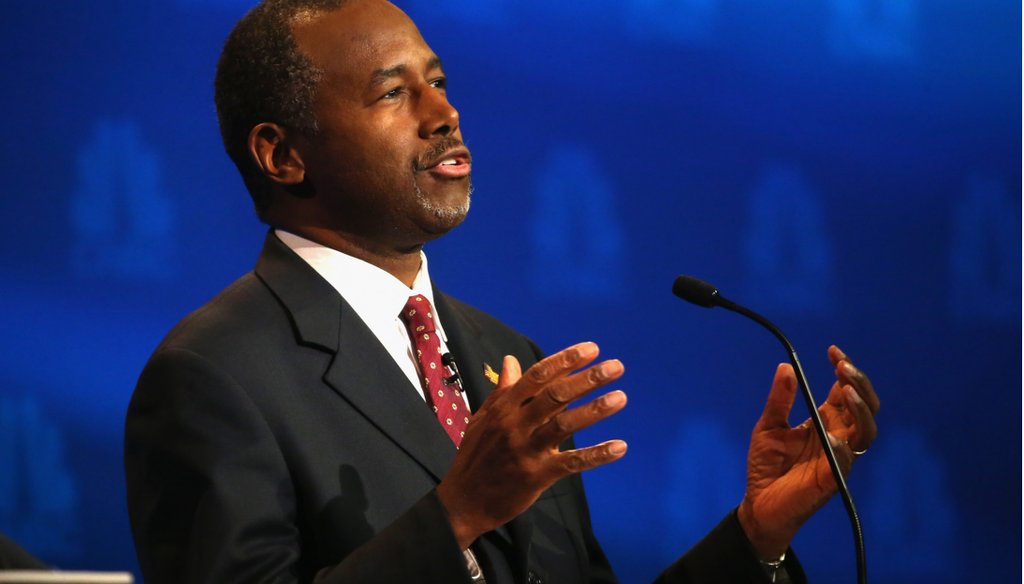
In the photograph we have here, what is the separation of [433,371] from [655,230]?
50.8 inches

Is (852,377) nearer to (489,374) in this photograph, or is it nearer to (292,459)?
(489,374)

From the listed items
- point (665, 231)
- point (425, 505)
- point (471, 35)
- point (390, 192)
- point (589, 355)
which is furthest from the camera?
point (665, 231)

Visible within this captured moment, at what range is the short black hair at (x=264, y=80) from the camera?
2031 millimetres

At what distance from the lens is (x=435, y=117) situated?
2012mm

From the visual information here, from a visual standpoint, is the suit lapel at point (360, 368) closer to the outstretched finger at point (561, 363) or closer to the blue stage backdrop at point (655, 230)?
the outstretched finger at point (561, 363)

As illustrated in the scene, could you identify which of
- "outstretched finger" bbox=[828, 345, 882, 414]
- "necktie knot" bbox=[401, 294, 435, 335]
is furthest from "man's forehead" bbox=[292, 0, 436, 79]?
"outstretched finger" bbox=[828, 345, 882, 414]

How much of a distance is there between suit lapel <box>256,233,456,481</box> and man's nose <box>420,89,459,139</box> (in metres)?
0.27

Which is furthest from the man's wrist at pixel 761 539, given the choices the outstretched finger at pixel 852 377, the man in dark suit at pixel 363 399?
the outstretched finger at pixel 852 377

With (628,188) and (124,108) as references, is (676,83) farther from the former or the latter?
(124,108)

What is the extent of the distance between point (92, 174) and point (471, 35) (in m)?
0.87

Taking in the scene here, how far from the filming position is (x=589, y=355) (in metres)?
1.47

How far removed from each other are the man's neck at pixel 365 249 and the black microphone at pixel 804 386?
420mm

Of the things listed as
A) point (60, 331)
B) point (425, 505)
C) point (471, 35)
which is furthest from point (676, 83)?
point (425, 505)

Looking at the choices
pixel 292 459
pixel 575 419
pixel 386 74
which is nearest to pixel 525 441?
pixel 575 419
